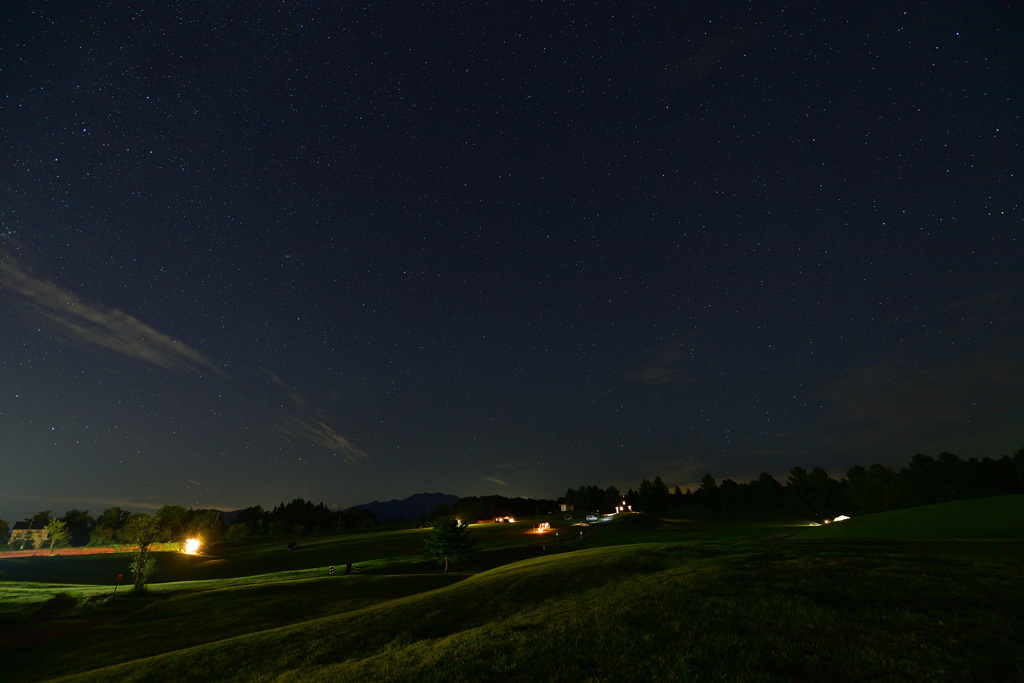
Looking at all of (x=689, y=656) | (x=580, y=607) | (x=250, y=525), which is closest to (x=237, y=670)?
(x=580, y=607)

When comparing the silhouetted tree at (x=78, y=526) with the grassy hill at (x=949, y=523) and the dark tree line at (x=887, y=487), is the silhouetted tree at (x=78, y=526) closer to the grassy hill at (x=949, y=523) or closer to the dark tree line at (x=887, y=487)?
the grassy hill at (x=949, y=523)

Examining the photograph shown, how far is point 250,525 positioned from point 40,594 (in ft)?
462

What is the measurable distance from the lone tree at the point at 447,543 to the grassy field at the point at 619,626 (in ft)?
65.2

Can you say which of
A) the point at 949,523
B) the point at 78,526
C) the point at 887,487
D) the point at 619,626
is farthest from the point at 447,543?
the point at 78,526

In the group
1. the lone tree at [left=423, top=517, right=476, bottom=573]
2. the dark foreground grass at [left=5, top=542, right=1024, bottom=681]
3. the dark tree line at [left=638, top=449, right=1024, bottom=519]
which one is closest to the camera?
the dark foreground grass at [left=5, top=542, right=1024, bottom=681]

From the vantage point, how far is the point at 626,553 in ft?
98.6

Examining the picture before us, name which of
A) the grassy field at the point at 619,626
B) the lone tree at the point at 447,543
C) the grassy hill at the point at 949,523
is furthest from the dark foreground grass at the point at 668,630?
the lone tree at the point at 447,543

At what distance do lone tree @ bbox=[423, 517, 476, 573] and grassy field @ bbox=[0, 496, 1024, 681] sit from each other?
65.2 ft

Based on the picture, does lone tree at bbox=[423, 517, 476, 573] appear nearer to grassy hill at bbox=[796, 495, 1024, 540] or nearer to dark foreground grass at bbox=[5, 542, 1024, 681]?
dark foreground grass at bbox=[5, 542, 1024, 681]

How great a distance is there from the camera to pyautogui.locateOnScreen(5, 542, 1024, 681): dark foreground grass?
9.98m

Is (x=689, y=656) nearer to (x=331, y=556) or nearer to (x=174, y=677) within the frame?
(x=174, y=677)

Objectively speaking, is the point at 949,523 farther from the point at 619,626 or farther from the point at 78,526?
the point at 78,526

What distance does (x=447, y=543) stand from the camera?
2188 inches

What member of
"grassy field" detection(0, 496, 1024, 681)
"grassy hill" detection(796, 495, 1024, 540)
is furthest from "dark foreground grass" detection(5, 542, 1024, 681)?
"grassy hill" detection(796, 495, 1024, 540)
